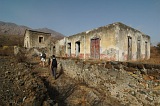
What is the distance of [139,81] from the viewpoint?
3.88 m

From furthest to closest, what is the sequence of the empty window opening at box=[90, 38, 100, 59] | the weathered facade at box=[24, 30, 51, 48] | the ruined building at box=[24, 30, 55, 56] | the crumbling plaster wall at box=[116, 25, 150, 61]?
the weathered facade at box=[24, 30, 51, 48] → the ruined building at box=[24, 30, 55, 56] → the empty window opening at box=[90, 38, 100, 59] → the crumbling plaster wall at box=[116, 25, 150, 61]

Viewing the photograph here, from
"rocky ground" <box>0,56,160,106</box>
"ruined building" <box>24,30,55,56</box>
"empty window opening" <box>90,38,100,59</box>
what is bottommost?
"rocky ground" <box>0,56,160,106</box>

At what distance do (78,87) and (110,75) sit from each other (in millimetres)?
1805

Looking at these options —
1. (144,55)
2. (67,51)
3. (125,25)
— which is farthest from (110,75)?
(67,51)

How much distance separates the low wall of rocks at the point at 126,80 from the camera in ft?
12.0

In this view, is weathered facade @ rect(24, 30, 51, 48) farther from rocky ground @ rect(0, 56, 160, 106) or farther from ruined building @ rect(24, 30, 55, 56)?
rocky ground @ rect(0, 56, 160, 106)

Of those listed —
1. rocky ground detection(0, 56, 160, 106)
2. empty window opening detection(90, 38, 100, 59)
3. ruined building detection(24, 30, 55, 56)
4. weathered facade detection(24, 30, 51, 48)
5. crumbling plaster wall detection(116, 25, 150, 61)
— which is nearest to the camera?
rocky ground detection(0, 56, 160, 106)

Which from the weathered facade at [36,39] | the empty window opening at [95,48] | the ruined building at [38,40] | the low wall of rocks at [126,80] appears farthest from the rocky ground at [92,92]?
the weathered facade at [36,39]

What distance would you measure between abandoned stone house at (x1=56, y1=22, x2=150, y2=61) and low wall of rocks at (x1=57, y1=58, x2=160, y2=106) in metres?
3.80

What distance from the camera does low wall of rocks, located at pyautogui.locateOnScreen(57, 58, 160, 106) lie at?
3.65 meters

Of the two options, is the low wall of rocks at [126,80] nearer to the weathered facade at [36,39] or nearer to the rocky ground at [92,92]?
the rocky ground at [92,92]

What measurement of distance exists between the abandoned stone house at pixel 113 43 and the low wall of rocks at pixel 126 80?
3.80 metres

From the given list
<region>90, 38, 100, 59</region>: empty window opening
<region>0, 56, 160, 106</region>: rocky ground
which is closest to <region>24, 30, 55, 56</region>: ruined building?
<region>90, 38, 100, 59</region>: empty window opening

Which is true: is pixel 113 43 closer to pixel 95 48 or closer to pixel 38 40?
pixel 95 48
